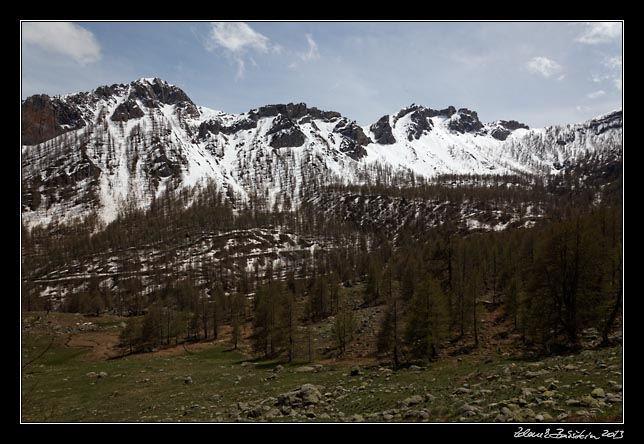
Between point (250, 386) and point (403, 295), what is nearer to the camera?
point (250, 386)

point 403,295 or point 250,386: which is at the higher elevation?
point 403,295

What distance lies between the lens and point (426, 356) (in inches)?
1362

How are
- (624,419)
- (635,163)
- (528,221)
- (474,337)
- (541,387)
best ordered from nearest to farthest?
(624,419)
(635,163)
(541,387)
(474,337)
(528,221)

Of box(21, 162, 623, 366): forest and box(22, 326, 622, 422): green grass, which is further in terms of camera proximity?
box(21, 162, 623, 366): forest

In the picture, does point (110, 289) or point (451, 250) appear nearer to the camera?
point (451, 250)

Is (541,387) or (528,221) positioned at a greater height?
(528,221)

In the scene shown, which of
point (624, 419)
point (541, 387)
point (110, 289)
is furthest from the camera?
point (110, 289)

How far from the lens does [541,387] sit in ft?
55.1

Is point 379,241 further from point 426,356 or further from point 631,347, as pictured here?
point 631,347

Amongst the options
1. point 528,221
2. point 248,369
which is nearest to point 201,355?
point 248,369

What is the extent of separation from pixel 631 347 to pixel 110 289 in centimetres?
16325

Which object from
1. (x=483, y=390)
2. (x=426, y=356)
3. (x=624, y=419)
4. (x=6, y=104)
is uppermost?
(x=6, y=104)

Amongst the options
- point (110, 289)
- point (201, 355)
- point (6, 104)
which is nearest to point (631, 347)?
point (6, 104)

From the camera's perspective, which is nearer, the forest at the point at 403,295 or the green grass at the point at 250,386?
the green grass at the point at 250,386
